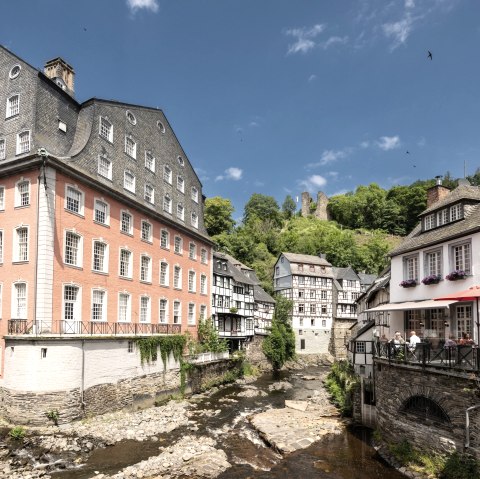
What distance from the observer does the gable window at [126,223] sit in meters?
27.0

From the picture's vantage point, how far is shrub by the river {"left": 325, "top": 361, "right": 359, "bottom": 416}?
915 inches

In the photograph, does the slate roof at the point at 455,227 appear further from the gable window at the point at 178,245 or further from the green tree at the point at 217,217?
the green tree at the point at 217,217

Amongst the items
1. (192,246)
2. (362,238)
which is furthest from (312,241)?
(192,246)

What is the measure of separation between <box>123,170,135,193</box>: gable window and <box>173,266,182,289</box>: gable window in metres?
7.99

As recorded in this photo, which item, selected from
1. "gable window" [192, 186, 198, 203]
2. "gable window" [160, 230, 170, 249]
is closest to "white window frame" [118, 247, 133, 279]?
"gable window" [160, 230, 170, 249]

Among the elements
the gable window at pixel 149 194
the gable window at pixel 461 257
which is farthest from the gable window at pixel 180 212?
the gable window at pixel 461 257

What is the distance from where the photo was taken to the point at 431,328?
19953 millimetres

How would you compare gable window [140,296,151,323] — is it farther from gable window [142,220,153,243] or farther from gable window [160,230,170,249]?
gable window [160,230,170,249]

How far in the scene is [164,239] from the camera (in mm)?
32031

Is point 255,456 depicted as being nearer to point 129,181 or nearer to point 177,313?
point 177,313

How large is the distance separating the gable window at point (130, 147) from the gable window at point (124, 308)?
33.8 ft

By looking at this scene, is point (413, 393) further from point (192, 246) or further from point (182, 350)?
point (192, 246)

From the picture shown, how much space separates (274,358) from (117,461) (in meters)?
30.6

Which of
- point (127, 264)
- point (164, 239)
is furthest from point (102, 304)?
point (164, 239)
